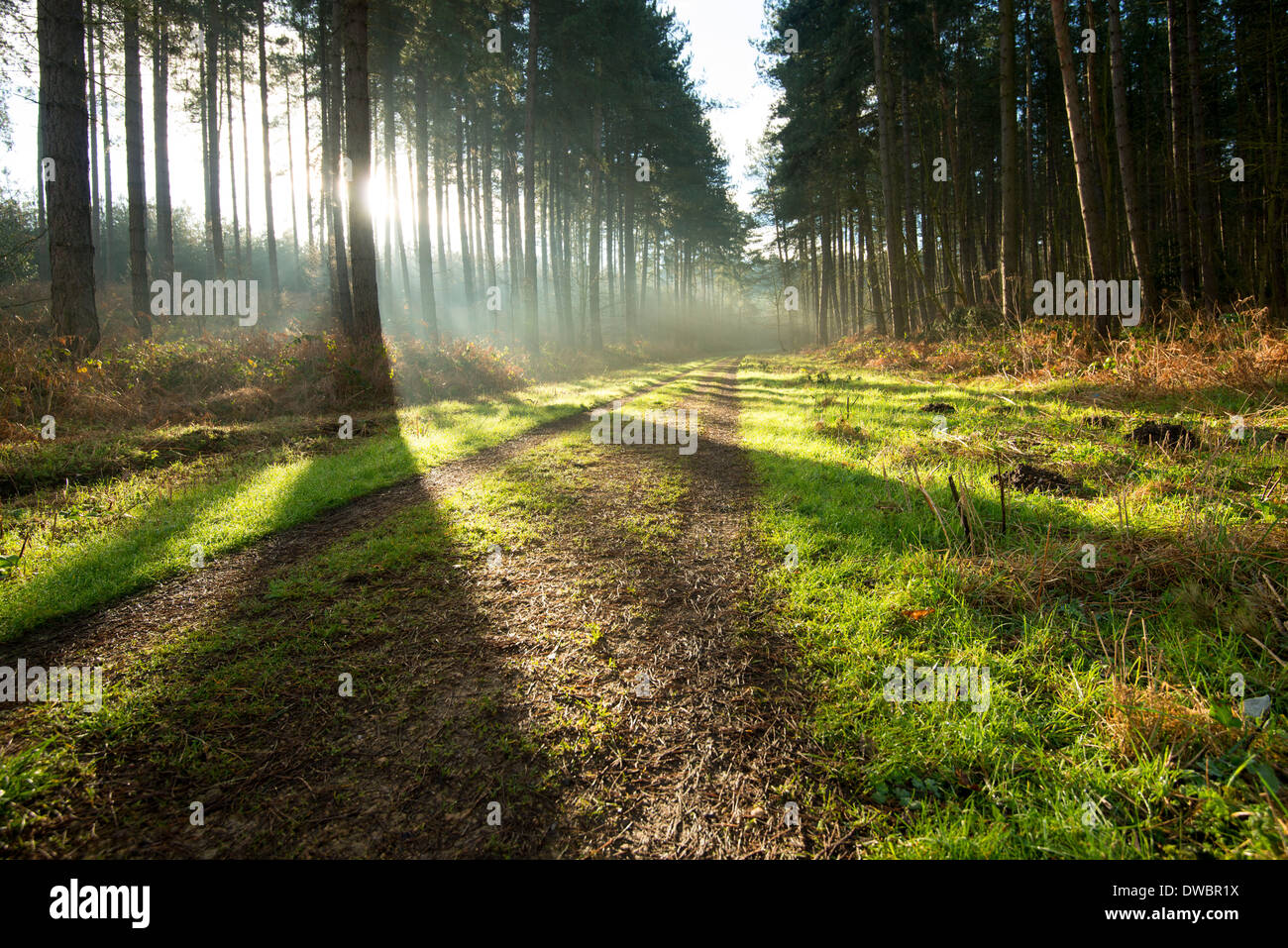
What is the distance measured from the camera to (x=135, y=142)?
1545 centimetres

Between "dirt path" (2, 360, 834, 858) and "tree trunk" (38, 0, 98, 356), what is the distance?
9.16m

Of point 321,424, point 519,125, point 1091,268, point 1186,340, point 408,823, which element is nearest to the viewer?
point 408,823

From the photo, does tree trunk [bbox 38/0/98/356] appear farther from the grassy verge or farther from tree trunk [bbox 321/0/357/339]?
tree trunk [bbox 321/0/357/339]

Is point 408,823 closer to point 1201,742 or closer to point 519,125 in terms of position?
point 1201,742

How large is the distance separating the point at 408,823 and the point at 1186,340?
11.6 m

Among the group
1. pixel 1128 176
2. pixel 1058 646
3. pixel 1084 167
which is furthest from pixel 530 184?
pixel 1058 646

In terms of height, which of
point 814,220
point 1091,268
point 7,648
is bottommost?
point 7,648

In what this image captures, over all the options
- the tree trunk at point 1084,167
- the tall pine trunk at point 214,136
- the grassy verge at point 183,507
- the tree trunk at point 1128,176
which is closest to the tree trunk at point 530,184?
the grassy verge at point 183,507

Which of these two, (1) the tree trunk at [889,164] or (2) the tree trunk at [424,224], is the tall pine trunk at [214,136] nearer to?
(2) the tree trunk at [424,224]

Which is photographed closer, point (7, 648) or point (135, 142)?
point (7, 648)

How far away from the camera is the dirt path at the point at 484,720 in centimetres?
181

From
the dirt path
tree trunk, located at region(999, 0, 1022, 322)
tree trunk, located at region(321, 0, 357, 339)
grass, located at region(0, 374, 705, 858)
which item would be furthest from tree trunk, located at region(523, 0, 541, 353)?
grass, located at region(0, 374, 705, 858)

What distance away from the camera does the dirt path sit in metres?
1.81

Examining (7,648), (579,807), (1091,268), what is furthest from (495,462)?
(1091,268)
